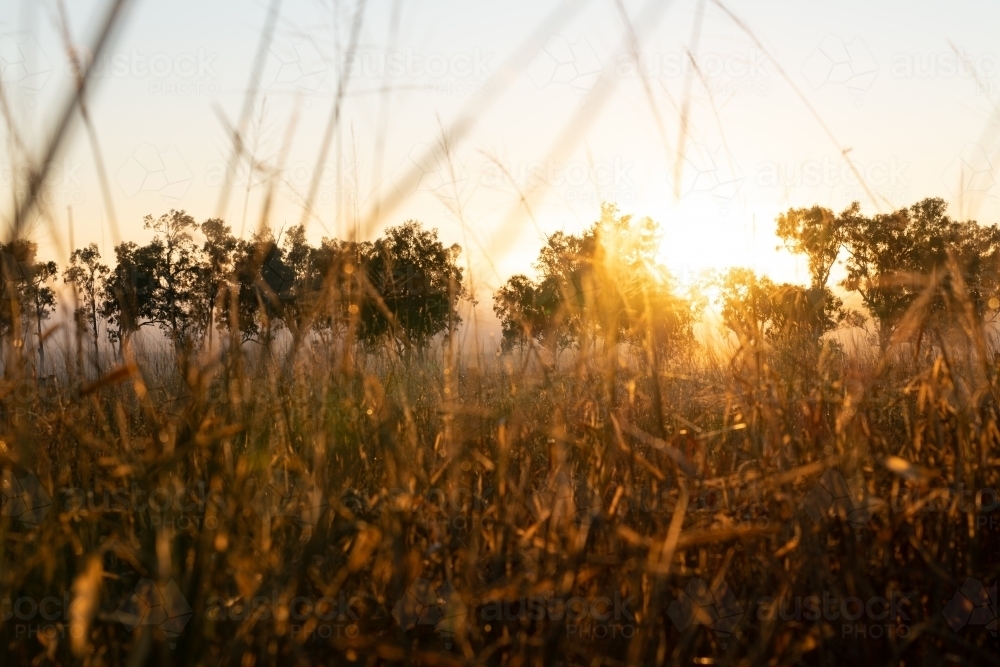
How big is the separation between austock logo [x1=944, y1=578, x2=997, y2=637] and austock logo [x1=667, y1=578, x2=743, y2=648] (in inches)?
12.1

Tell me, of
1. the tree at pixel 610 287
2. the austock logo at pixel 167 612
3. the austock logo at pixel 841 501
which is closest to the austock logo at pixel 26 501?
the austock logo at pixel 167 612

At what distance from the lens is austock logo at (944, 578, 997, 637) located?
1.12 m

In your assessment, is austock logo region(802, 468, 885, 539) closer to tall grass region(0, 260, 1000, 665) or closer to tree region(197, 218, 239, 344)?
tall grass region(0, 260, 1000, 665)

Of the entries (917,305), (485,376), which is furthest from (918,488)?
(485,376)

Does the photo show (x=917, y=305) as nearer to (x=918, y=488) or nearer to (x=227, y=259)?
(x=918, y=488)

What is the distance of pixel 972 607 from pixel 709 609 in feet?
1.25

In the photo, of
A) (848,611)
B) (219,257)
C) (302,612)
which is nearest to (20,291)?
(219,257)

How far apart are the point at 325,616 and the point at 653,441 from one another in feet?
1.79

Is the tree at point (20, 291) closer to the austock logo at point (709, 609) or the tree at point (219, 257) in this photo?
the tree at point (219, 257)

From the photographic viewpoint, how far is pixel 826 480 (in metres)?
1.32

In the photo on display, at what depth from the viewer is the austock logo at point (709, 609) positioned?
1116 mm

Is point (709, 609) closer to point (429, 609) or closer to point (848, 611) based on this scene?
point (848, 611)

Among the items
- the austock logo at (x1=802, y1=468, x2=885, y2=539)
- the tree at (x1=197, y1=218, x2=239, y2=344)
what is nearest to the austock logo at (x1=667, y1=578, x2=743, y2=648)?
the austock logo at (x1=802, y1=468, x2=885, y2=539)

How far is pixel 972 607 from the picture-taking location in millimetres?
1129
